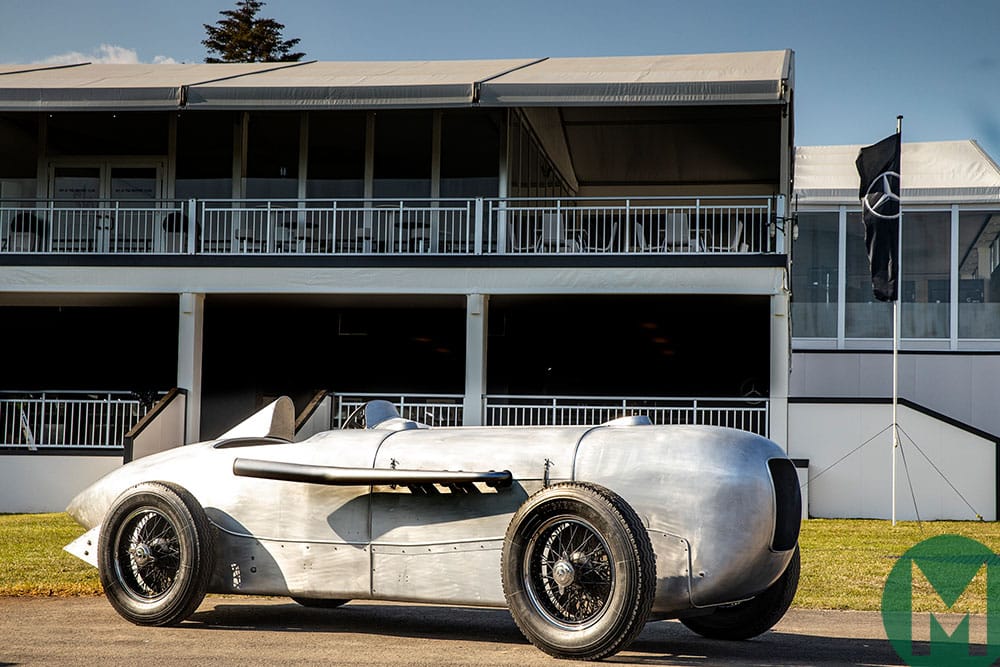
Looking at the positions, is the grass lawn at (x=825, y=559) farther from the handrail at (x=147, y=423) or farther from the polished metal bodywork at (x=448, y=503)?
the polished metal bodywork at (x=448, y=503)

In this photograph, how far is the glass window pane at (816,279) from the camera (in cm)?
2589

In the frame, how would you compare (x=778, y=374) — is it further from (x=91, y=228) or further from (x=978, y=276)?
(x=91, y=228)

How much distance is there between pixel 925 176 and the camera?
2611 cm

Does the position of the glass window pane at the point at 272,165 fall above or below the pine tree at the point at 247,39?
below

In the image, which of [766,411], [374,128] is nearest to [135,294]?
[374,128]

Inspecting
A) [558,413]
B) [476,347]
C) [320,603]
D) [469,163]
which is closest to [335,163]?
[469,163]

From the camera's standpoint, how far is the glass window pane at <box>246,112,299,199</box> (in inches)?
855

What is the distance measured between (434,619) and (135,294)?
12.5m

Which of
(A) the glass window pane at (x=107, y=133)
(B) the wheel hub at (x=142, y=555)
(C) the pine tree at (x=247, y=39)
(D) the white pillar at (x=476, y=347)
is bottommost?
(B) the wheel hub at (x=142, y=555)

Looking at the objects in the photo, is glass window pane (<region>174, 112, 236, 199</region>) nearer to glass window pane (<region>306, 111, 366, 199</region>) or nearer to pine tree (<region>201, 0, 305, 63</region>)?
glass window pane (<region>306, 111, 366, 199</region>)

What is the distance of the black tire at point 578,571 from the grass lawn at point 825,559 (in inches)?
140

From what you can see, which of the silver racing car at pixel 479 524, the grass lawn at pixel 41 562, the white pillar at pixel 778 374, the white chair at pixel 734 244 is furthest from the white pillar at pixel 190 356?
the silver racing car at pixel 479 524

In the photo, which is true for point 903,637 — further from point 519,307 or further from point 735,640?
point 519,307

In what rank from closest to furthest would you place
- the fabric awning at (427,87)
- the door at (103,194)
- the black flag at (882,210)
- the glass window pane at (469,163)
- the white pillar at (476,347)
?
the black flag at (882,210), the fabric awning at (427,87), the white pillar at (476,347), the glass window pane at (469,163), the door at (103,194)
